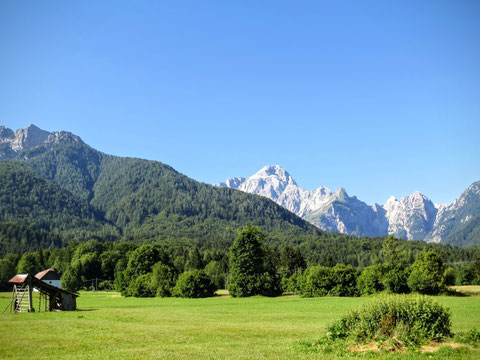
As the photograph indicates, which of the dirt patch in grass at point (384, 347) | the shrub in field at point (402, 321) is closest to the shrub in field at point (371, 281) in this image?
the shrub in field at point (402, 321)

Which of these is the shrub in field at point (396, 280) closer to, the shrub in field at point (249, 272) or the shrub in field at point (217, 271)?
the shrub in field at point (249, 272)

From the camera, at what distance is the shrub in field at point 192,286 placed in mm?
85875

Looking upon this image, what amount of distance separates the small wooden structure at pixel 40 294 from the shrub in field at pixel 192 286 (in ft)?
118

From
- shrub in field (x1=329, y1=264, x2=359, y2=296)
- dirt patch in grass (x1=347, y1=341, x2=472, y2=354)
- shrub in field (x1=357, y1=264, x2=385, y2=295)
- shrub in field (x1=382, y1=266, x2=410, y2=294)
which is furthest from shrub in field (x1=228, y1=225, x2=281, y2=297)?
dirt patch in grass (x1=347, y1=341, x2=472, y2=354)

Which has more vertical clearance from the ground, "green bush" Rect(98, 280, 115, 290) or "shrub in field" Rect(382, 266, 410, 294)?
"shrub in field" Rect(382, 266, 410, 294)

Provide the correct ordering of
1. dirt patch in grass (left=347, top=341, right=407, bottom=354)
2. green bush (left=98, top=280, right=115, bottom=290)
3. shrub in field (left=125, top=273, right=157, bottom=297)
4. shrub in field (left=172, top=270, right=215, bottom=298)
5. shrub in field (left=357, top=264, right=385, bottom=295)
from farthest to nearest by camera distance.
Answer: green bush (left=98, top=280, right=115, bottom=290) → shrub in field (left=125, top=273, right=157, bottom=297) → shrub in field (left=172, top=270, right=215, bottom=298) → shrub in field (left=357, top=264, right=385, bottom=295) → dirt patch in grass (left=347, top=341, right=407, bottom=354)

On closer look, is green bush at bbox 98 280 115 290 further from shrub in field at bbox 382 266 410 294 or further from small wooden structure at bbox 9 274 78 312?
shrub in field at bbox 382 266 410 294

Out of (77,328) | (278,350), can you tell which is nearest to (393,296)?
(278,350)

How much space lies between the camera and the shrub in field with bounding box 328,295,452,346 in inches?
784

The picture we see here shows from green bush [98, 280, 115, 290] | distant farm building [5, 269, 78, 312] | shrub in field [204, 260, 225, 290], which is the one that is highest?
distant farm building [5, 269, 78, 312]

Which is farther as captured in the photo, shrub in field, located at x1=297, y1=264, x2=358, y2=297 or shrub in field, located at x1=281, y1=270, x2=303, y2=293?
shrub in field, located at x1=281, y1=270, x2=303, y2=293

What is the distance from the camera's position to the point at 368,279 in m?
78.5

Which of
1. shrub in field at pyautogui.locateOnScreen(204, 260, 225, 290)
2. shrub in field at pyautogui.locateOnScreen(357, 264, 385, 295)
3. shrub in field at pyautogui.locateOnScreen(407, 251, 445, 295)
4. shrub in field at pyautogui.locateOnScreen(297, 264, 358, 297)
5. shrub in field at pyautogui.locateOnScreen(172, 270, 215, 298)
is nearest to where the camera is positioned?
shrub in field at pyautogui.locateOnScreen(407, 251, 445, 295)

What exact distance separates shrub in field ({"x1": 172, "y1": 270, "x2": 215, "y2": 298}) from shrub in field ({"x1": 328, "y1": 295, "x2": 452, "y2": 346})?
2661 inches
